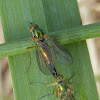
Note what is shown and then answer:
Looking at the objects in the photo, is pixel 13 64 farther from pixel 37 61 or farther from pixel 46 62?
pixel 46 62

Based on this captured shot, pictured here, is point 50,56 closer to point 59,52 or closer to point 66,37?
point 59,52

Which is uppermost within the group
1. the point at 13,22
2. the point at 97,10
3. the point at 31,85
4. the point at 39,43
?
the point at 97,10

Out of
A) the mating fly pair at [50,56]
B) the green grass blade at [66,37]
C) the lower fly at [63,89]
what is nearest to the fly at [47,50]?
the mating fly pair at [50,56]

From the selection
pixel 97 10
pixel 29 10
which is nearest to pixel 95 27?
pixel 29 10

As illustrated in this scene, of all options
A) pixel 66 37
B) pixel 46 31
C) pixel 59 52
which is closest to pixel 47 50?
pixel 59 52

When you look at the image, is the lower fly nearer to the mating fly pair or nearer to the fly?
the mating fly pair

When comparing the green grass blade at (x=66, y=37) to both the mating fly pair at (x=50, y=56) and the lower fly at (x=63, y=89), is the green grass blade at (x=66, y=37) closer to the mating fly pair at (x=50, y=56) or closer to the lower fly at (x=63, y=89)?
the mating fly pair at (x=50, y=56)
